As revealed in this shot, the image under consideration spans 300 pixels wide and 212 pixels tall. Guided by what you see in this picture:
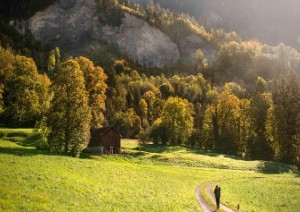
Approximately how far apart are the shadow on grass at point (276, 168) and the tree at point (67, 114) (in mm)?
41040

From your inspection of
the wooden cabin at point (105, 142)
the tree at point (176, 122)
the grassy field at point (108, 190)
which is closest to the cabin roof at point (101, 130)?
the wooden cabin at point (105, 142)

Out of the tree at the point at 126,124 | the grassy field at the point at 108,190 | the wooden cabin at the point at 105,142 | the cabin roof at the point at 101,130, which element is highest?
the tree at the point at 126,124

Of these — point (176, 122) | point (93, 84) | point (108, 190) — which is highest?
point (93, 84)

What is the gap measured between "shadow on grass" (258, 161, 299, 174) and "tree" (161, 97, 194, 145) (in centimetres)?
3350

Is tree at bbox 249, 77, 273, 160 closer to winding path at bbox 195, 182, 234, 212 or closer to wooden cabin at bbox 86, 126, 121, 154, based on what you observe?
wooden cabin at bbox 86, 126, 121, 154

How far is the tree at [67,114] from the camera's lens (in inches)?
2351

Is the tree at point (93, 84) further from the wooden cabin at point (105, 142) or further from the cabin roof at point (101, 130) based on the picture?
the wooden cabin at point (105, 142)

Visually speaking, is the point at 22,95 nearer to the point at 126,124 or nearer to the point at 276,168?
the point at 126,124

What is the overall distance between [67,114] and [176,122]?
2163 inches

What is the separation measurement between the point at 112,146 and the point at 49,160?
114 feet

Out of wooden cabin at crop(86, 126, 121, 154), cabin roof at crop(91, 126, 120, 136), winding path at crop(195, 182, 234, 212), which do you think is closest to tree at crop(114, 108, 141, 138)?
cabin roof at crop(91, 126, 120, 136)

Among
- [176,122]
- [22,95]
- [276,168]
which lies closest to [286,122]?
[276,168]

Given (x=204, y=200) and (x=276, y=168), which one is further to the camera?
(x=276, y=168)

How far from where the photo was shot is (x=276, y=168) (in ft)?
254
